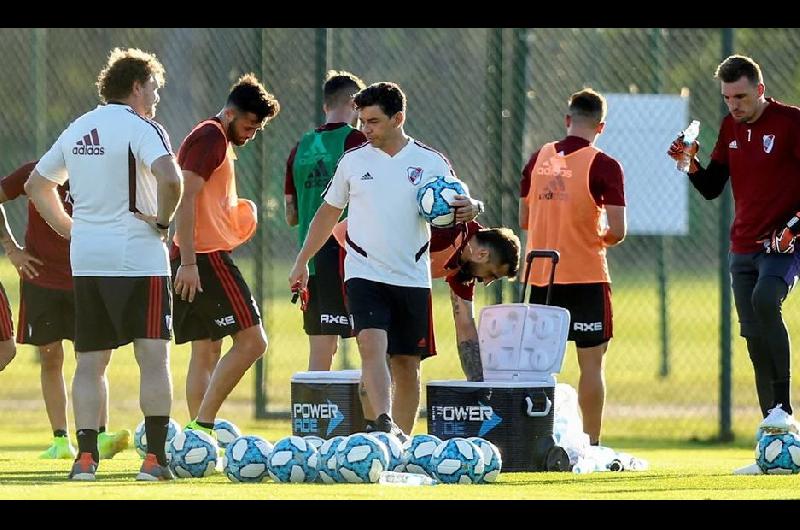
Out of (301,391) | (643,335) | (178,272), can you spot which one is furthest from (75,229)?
(643,335)

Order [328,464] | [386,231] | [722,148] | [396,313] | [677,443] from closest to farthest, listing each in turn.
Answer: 1. [328,464]
2. [386,231]
3. [396,313]
4. [722,148]
5. [677,443]

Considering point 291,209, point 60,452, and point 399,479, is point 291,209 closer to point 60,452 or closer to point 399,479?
point 60,452

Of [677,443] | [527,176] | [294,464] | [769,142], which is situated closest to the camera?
[294,464]

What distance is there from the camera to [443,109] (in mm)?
14922

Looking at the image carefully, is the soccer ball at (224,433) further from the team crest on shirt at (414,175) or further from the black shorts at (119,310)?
the team crest on shirt at (414,175)

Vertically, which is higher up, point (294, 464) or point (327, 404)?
point (327, 404)

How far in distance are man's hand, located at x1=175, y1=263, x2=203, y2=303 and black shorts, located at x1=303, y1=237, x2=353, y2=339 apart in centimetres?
110

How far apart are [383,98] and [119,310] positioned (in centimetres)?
177

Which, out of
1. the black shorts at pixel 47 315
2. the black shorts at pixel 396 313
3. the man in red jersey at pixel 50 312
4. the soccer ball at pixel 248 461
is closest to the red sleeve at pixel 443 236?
the black shorts at pixel 396 313

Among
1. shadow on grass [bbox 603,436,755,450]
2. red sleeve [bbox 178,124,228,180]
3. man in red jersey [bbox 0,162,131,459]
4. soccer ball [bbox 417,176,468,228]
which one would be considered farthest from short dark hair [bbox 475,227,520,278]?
shadow on grass [bbox 603,436,755,450]

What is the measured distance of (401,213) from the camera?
854 cm

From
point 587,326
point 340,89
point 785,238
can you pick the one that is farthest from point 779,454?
point 340,89

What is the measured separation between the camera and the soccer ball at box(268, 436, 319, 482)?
7770 millimetres
